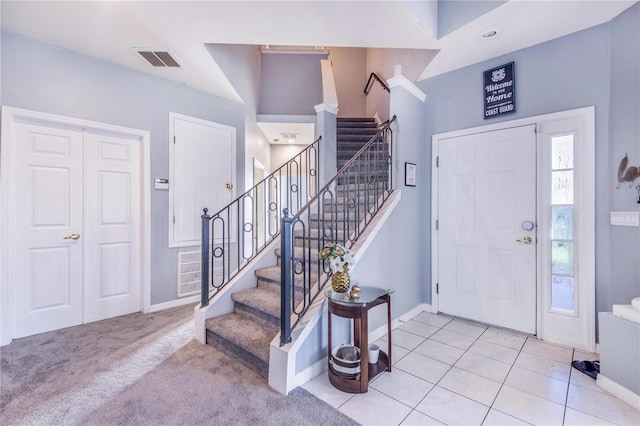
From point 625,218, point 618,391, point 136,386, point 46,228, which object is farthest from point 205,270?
point 625,218

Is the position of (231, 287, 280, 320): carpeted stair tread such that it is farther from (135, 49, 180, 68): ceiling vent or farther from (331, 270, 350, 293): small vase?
(135, 49, 180, 68): ceiling vent

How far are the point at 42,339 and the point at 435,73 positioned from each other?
4.87 metres

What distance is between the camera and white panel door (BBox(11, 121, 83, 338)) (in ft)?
8.75

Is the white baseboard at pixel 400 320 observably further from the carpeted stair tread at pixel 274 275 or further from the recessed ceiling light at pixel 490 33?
the recessed ceiling light at pixel 490 33

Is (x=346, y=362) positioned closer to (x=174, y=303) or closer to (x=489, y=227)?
(x=489, y=227)

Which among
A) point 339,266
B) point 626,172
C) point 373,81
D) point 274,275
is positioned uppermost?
point 373,81

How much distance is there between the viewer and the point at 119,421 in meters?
1.65

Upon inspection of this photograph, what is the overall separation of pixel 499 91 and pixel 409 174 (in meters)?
1.20

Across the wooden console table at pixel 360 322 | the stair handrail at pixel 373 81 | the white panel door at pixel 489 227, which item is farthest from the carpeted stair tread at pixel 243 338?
the stair handrail at pixel 373 81

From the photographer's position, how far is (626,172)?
2283 mm

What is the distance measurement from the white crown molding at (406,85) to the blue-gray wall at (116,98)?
226 cm

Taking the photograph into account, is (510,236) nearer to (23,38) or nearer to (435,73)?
(435,73)

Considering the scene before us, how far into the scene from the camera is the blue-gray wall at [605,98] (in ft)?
7.42

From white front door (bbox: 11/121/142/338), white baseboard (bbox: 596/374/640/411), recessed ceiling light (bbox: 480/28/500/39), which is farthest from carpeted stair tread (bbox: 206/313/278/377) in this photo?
recessed ceiling light (bbox: 480/28/500/39)
